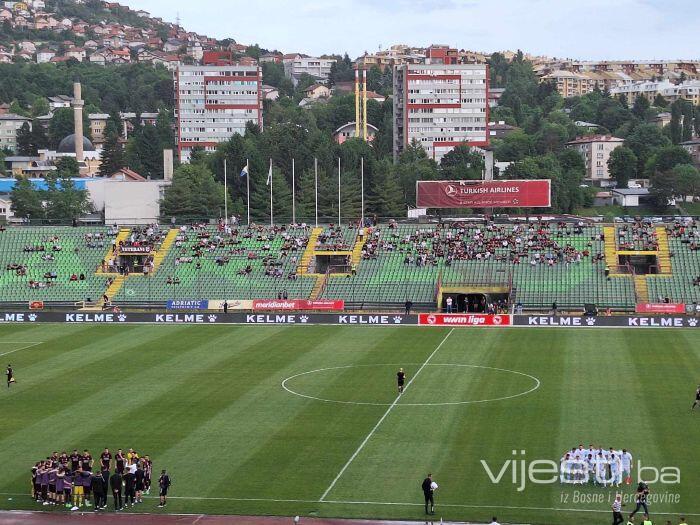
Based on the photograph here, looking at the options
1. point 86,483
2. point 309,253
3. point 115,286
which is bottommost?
point 86,483

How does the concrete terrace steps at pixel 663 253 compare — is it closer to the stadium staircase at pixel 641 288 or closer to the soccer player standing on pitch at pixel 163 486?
the stadium staircase at pixel 641 288

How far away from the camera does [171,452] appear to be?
134 ft

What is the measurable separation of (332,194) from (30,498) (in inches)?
3853

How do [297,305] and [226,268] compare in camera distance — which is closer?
[297,305]

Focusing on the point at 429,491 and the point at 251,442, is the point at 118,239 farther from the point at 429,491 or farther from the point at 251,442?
the point at 429,491

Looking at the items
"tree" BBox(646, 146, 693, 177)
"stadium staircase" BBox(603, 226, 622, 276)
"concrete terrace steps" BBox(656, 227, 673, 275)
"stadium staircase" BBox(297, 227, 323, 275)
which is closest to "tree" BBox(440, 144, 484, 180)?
"tree" BBox(646, 146, 693, 177)

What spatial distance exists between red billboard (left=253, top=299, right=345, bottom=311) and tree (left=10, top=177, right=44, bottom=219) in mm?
57808

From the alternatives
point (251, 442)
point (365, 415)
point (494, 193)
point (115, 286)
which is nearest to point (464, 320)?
point (494, 193)

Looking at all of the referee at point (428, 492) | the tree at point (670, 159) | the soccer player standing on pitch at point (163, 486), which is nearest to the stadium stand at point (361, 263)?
the referee at point (428, 492)

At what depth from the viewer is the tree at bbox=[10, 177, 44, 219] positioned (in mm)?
133250

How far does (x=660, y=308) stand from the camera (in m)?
78.6

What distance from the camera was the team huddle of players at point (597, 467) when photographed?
36.3m

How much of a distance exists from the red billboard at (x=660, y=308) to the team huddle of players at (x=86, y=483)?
4967 centimetres

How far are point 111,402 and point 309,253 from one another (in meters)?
45.7
